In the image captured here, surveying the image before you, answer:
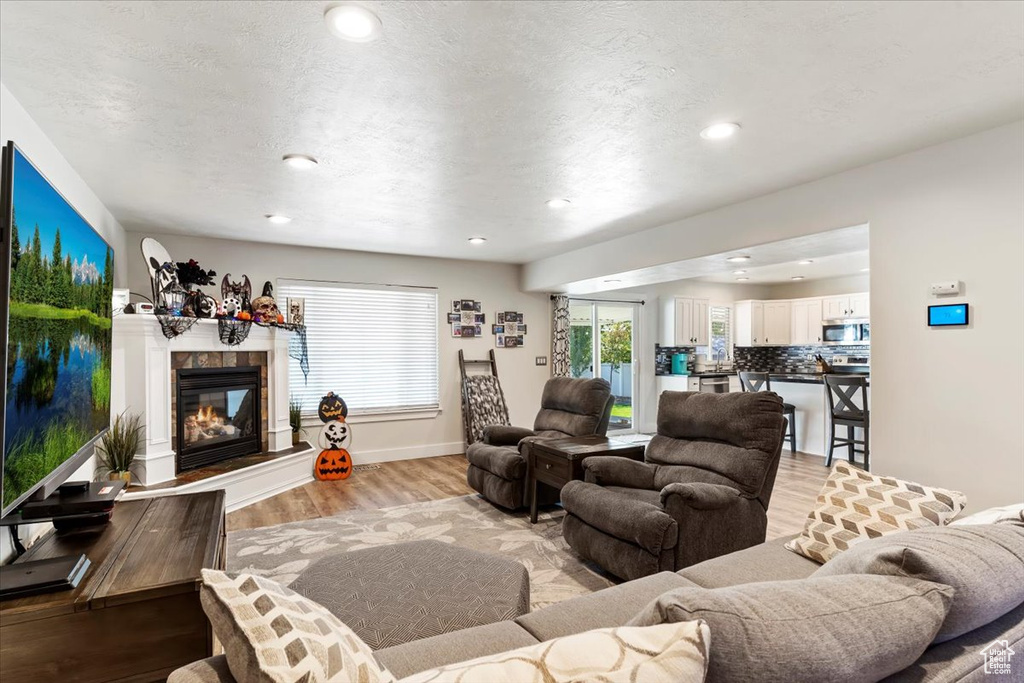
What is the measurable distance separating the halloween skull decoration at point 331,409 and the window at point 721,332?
5.91m

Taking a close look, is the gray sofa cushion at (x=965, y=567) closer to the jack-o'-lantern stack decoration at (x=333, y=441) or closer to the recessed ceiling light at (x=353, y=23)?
the recessed ceiling light at (x=353, y=23)

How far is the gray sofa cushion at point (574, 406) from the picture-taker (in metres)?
4.17

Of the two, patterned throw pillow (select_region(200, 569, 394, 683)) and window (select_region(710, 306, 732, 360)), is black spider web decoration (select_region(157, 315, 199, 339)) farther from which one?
window (select_region(710, 306, 732, 360))

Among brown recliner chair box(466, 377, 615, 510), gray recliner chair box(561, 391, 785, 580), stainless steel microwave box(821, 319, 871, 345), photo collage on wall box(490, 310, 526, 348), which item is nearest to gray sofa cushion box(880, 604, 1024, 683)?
gray recliner chair box(561, 391, 785, 580)

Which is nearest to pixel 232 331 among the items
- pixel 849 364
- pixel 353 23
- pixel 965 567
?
pixel 353 23

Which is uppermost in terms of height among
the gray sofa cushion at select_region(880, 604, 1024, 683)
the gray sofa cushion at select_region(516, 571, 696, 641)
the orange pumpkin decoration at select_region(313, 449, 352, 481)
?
the gray sofa cushion at select_region(880, 604, 1024, 683)

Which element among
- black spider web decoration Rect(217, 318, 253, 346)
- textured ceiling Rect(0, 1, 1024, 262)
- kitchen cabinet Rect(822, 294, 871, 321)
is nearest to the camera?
textured ceiling Rect(0, 1, 1024, 262)

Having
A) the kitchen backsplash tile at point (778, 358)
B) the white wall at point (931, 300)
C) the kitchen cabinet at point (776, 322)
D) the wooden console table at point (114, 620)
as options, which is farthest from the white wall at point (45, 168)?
the kitchen cabinet at point (776, 322)

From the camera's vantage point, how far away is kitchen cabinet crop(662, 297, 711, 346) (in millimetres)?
8102

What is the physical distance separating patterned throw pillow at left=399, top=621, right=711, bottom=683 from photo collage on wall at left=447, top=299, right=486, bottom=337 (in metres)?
5.74

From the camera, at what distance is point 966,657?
965 millimetres

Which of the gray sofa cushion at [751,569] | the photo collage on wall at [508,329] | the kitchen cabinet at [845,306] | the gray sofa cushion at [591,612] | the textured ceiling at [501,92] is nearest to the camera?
the gray sofa cushion at [591,612]

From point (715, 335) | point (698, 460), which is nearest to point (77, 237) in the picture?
point (698, 460)

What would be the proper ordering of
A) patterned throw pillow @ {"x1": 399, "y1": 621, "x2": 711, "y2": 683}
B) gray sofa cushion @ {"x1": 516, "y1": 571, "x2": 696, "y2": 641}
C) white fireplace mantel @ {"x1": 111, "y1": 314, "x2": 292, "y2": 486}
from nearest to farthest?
patterned throw pillow @ {"x1": 399, "y1": 621, "x2": 711, "y2": 683}, gray sofa cushion @ {"x1": 516, "y1": 571, "x2": 696, "y2": 641}, white fireplace mantel @ {"x1": 111, "y1": 314, "x2": 292, "y2": 486}
